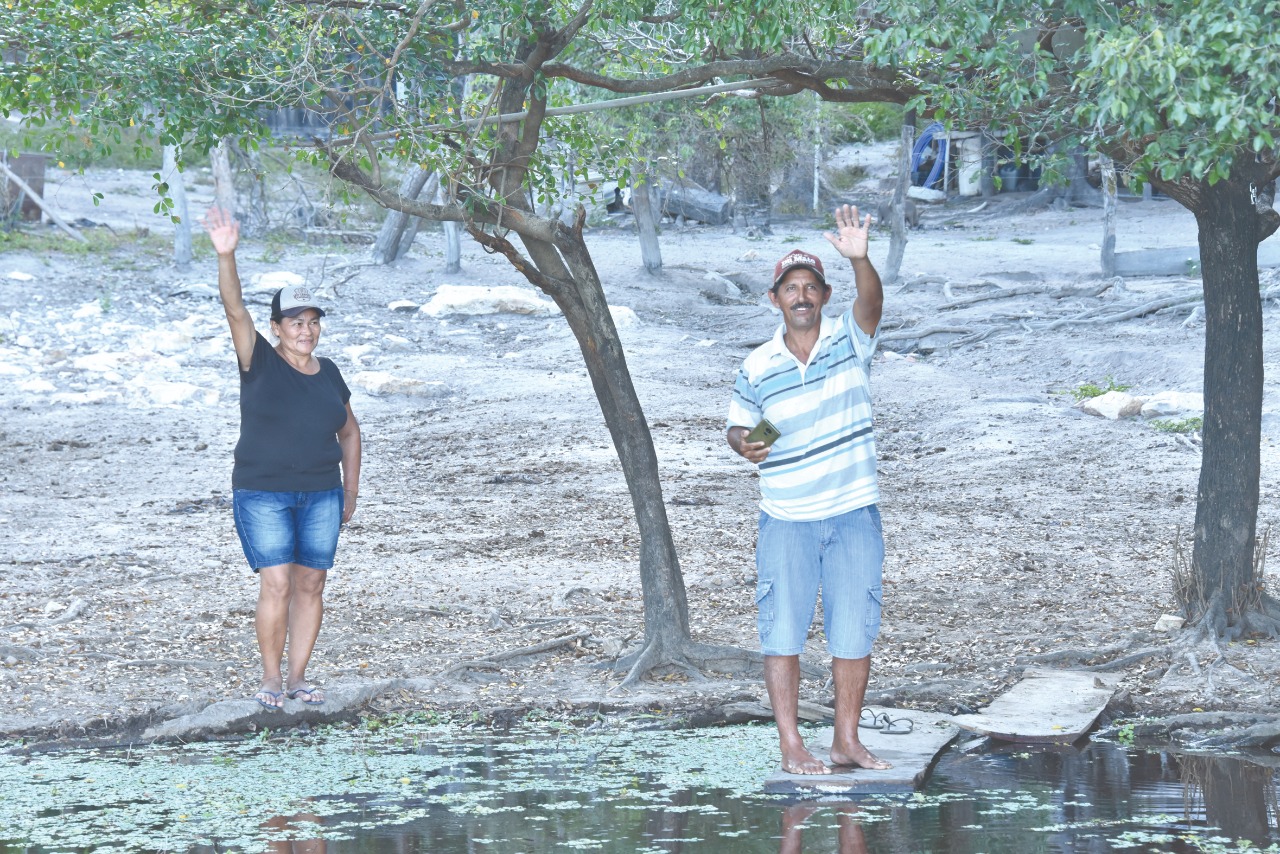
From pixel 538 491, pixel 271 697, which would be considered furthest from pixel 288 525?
pixel 538 491

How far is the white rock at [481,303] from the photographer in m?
20.2

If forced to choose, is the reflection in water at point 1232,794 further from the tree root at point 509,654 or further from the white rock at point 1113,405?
the white rock at point 1113,405

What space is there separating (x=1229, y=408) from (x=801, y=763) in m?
2.96

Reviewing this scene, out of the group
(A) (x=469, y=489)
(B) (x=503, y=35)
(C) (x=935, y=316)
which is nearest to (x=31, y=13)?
(B) (x=503, y=35)

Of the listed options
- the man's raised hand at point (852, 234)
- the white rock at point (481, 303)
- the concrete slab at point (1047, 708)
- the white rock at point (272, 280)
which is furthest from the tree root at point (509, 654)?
the white rock at point (481, 303)

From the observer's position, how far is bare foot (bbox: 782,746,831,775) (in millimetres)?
4812

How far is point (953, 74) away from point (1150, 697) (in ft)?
8.75

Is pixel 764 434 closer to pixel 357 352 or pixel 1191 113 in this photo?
pixel 1191 113

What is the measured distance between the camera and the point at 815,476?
4723 mm

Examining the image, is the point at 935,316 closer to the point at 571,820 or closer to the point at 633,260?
the point at 633,260

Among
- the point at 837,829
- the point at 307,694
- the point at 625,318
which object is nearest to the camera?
the point at 837,829

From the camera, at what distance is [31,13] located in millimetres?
6082

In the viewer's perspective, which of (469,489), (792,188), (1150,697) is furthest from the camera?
(792,188)

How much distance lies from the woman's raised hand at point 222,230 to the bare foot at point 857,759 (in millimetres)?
2781
